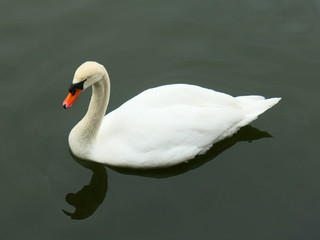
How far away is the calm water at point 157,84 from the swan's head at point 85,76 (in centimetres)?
120

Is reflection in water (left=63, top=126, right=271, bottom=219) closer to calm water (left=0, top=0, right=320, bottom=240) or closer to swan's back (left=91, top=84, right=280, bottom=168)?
calm water (left=0, top=0, right=320, bottom=240)

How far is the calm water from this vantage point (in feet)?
23.2

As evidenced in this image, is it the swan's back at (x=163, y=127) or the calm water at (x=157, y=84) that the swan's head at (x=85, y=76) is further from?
the calm water at (x=157, y=84)

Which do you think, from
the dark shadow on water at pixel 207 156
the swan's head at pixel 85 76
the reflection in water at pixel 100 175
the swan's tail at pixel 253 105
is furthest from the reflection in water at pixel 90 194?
the swan's tail at pixel 253 105

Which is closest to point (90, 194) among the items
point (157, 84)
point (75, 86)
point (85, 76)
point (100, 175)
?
point (100, 175)

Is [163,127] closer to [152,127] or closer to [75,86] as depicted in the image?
[152,127]

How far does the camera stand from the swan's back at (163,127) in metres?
7.18

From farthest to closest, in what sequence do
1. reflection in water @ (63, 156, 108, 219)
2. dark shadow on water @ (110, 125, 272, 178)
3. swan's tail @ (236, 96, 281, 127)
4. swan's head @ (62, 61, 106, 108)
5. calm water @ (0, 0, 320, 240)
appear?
swan's tail @ (236, 96, 281, 127) → dark shadow on water @ (110, 125, 272, 178) → reflection in water @ (63, 156, 108, 219) → calm water @ (0, 0, 320, 240) → swan's head @ (62, 61, 106, 108)

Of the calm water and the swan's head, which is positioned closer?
the swan's head

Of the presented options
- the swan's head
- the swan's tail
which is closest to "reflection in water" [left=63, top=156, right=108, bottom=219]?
the swan's head

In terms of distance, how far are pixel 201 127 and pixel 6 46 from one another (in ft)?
11.8

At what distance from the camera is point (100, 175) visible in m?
7.60

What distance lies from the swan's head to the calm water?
1196 mm

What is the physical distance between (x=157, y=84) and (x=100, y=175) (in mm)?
1832
